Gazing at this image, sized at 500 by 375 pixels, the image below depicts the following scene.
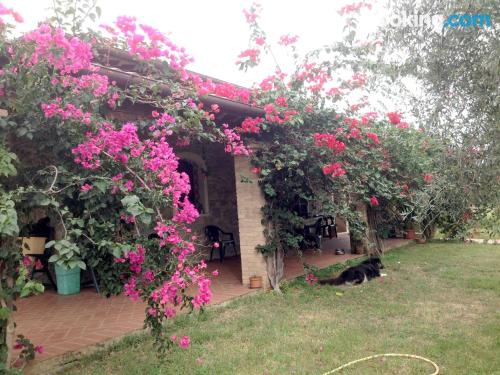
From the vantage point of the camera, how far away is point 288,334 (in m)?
4.21

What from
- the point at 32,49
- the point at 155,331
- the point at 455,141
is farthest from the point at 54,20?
the point at 455,141

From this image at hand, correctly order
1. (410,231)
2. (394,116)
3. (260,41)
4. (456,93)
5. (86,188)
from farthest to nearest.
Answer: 1. (410,231)
2. (260,41)
3. (394,116)
4. (456,93)
5. (86,188)

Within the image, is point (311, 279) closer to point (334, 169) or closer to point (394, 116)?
point (334, 169)

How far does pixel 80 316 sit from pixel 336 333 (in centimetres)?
315

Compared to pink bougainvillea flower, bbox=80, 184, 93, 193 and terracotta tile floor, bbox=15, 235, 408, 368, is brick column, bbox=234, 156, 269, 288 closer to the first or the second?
terracotta tile floor, bbox=15, 235, 408, 368

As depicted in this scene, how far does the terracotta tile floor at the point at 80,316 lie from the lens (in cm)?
415

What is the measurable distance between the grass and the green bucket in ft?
8.22

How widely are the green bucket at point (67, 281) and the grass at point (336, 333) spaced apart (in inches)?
98.7

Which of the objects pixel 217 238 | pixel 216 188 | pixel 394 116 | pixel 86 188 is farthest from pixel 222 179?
pixel 86 188

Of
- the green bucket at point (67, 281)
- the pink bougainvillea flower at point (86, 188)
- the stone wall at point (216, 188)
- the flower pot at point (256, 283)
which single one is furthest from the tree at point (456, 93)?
the stone wall at point (216, 188)

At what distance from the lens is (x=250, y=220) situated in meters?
6.27

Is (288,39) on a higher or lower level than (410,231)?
higher

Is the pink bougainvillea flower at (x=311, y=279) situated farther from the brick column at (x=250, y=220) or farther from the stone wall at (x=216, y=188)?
the stone wall at (x=216, y=188)

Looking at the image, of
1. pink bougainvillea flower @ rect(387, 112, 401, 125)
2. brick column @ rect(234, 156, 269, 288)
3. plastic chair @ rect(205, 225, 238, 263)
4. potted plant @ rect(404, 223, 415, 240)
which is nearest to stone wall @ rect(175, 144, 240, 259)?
plastic chair @ rect(205, 225, 238, 263)
